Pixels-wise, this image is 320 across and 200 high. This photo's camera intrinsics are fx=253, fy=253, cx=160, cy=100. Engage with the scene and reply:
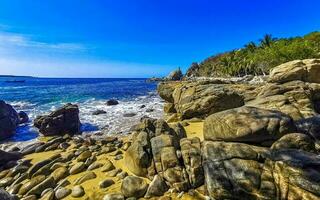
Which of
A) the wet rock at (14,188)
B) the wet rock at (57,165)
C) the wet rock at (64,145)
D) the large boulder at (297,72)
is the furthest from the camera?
the large boulder at (297,72)

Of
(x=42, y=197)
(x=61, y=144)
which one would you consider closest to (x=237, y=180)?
(x=42, y=197)

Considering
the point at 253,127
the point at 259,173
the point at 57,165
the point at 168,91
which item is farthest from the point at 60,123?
the point at 259,173

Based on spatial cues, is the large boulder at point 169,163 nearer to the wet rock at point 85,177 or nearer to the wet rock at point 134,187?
the wet rock at point 134,187

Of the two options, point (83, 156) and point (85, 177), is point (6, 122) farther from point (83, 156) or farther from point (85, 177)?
point (85, 177)

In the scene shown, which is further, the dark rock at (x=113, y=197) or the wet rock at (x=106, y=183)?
the wet rock at (x=106, y=183)

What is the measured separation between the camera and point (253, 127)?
684 centimetres

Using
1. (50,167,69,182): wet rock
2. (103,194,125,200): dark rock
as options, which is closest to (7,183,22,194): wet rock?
(50,167,69,182): wet rock

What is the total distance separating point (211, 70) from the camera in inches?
4097

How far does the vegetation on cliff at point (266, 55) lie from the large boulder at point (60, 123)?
40.6 m

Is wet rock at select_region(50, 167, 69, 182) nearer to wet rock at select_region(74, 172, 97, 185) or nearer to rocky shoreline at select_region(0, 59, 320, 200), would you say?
rocky shoreline at select_region(0, 59, 320, 200)

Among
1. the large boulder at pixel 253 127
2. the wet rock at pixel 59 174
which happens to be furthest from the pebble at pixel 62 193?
the large boulder at pixel 253 127

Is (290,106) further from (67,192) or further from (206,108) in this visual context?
(67,192)

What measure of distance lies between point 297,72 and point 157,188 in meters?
12.9

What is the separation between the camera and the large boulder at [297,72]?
15.4 meters
